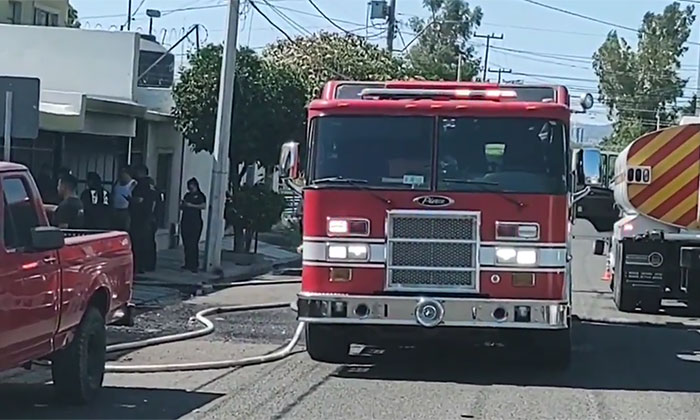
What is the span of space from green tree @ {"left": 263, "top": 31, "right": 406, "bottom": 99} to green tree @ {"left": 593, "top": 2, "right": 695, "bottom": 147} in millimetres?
42326

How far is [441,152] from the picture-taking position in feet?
A: 42.1

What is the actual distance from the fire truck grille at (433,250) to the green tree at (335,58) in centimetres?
2592

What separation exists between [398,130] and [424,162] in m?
0.42

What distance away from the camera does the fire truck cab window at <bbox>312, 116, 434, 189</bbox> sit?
12.8 meters

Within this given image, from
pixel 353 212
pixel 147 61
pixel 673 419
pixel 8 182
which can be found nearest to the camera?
pixel 8 182

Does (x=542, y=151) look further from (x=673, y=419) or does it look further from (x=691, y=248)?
(x=691, y=248)

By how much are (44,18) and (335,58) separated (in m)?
9.17

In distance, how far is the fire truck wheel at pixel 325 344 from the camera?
1329cm

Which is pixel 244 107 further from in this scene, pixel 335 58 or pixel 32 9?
pixel 32 9

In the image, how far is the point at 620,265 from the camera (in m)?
19.2

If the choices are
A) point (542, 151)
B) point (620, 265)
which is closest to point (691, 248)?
point (620, 265)

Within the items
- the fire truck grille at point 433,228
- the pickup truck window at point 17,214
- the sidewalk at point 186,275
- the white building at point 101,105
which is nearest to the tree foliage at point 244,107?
the white building at point 101,105

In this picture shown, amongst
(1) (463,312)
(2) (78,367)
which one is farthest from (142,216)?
(2) (78,367)

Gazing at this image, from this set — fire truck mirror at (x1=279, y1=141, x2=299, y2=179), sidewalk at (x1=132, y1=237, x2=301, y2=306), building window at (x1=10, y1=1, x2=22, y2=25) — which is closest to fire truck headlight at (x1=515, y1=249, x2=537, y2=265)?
fire truck mirror at (x1=279, y1=141, x2=299, y2=179)
